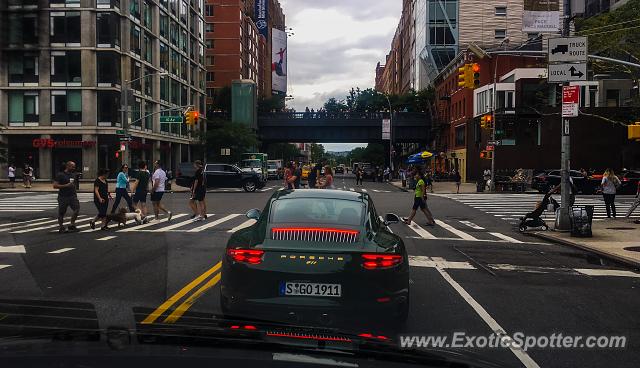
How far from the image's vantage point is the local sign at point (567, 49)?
1580 centimetres

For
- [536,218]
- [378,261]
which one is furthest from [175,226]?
[378,261]

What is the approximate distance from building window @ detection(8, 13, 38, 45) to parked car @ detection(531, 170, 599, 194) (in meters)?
36.0

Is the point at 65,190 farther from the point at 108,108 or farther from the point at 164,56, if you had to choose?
the point at 164,56

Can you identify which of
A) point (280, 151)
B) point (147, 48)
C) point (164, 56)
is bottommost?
point (280, 151)

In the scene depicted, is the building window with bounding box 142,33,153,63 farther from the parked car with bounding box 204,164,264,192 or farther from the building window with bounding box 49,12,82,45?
the building window with bounding box 49,12,82,45

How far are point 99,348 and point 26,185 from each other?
42.0 metres

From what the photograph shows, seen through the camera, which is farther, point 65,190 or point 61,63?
point 65,190

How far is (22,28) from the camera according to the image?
2189mm

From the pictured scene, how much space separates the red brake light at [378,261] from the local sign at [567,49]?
41.4ft

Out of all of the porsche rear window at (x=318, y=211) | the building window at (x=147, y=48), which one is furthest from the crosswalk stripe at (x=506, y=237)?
the building window at (x=147, y=48)

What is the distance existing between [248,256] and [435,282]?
160 inches

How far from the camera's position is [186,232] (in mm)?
15211

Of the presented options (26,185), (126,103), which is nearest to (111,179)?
(26,185)

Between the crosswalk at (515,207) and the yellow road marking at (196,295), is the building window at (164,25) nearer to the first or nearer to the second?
the crosswalk at (515,207)
